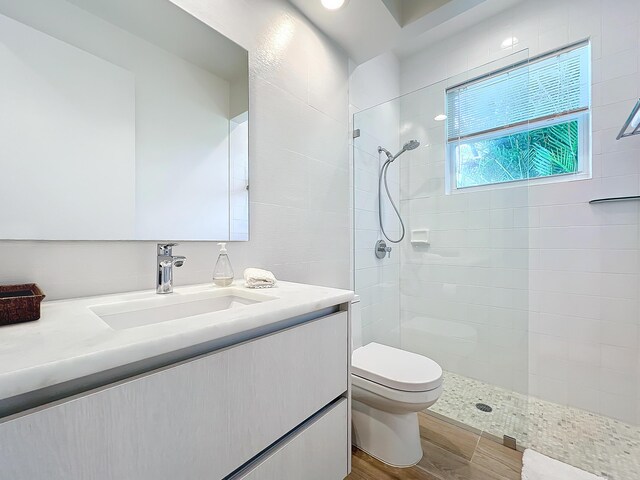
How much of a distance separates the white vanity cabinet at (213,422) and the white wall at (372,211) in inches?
41.7

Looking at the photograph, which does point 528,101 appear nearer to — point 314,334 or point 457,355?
point 457,355

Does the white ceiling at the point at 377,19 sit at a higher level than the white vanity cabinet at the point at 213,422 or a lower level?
higher

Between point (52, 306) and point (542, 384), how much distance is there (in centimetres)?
251

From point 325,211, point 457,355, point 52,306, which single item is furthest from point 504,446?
point 52,306

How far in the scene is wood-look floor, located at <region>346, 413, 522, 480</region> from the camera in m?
1.27

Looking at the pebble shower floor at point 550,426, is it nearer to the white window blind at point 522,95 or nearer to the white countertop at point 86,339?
the white countertop at point 86,339

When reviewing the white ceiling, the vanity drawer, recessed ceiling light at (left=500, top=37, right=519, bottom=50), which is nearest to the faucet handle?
the vanity drawer

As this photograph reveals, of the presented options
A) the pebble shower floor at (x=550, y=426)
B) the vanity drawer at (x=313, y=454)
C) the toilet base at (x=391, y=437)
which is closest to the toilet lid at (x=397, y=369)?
the toilet base at (x=391, y=437)

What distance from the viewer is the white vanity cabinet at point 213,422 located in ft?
1.32

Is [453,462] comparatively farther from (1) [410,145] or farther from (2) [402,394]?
(1) [410,145]

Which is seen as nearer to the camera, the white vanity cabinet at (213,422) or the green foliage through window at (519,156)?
the white vanity cabinet at (213,422)

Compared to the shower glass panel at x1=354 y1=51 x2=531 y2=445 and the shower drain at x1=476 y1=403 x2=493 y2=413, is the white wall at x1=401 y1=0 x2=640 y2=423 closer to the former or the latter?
the shower glass panel at x1=354 y1=51 x2=531 y2=445

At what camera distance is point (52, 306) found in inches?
28.7

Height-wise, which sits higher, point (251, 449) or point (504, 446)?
point (251, 449)
